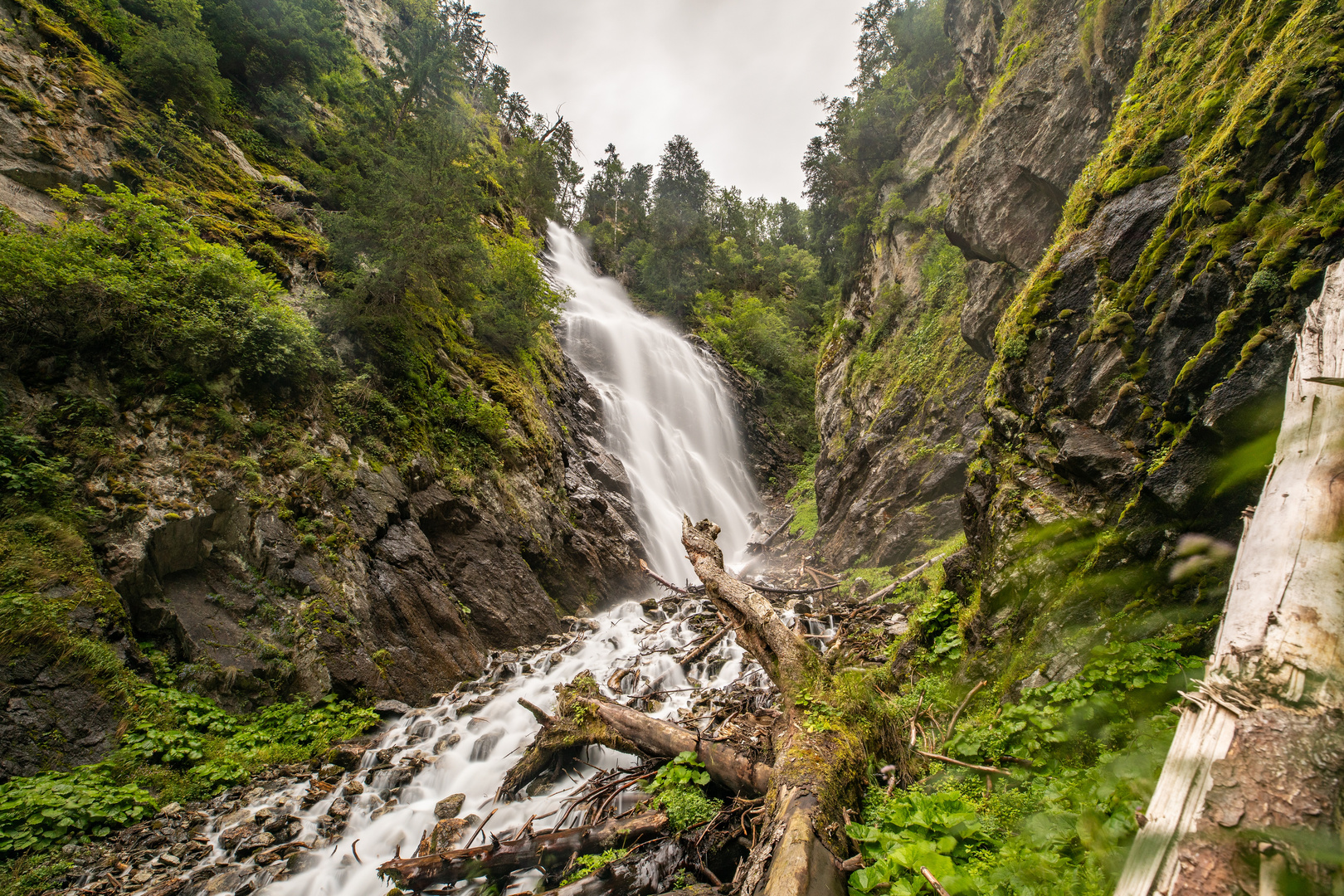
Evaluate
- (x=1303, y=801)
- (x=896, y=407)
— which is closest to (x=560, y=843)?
(x=1303, y=801)

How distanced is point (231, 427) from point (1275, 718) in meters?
9.29

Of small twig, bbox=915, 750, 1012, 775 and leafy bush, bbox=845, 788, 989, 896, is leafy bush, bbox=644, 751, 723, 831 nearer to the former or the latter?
leafy bush, bbox=845, 788, 989, 896

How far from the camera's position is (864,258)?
19359 mm

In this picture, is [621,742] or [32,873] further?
[621,742]

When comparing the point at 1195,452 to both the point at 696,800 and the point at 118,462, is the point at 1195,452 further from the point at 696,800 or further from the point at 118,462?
the point at 118,462

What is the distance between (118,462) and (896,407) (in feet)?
46.8

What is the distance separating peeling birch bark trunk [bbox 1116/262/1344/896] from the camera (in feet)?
3.93

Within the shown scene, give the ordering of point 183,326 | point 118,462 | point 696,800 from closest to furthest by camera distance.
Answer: point 696,800 < point 118,462 < point 183,326

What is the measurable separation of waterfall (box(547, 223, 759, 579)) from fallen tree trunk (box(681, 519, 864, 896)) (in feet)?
30.7

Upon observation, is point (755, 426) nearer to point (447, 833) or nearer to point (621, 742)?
point (621, 742)

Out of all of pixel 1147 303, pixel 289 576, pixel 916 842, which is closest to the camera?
pixel 916 842

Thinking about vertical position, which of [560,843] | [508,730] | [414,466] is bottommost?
[508,730]

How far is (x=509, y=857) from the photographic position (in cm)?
366

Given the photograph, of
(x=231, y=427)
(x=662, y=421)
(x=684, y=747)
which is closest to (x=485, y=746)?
(x=684, y=747)
